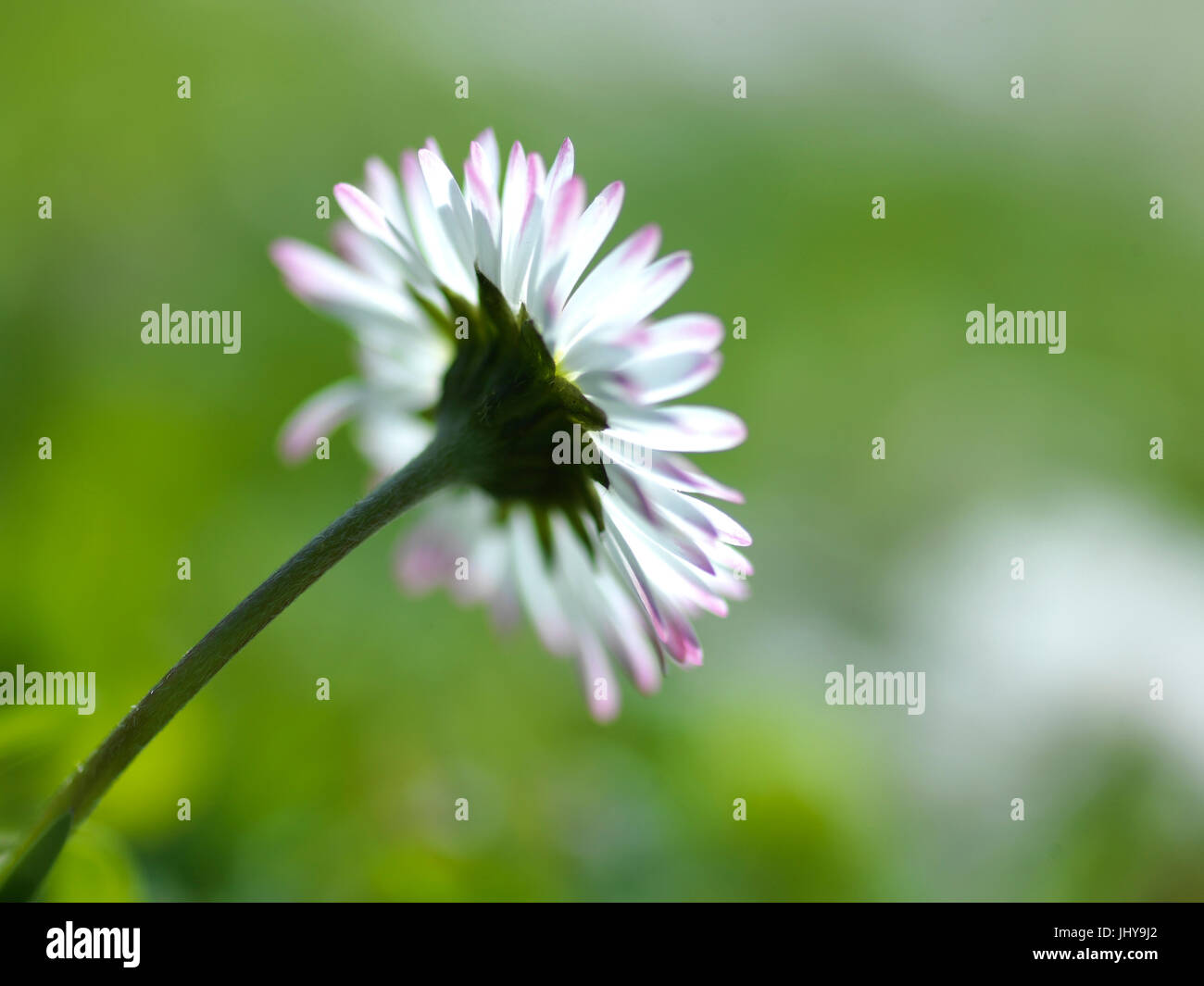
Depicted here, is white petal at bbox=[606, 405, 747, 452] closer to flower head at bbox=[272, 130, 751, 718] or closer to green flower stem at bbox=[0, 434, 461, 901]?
flower head at bbox=[272, 130, 751, 718]

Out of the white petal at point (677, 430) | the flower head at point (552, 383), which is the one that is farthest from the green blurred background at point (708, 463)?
the white petal at point (677, 430)

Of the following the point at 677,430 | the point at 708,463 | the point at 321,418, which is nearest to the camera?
the point at 677,430

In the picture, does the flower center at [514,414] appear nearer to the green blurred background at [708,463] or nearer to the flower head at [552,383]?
the flower head at [552,383]

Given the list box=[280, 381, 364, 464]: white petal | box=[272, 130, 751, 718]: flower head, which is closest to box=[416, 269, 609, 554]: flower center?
box=[272, 130, 751, 718]: flower head

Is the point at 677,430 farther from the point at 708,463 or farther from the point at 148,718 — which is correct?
the point at 708,463

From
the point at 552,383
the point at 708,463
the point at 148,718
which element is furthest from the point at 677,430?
the point at 708,463

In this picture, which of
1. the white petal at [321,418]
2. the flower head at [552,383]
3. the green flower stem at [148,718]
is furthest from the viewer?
the white petal at [321,418]

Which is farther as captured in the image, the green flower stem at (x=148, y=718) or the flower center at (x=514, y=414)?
the flower center at (x=514, y=414)
